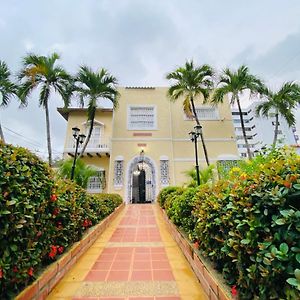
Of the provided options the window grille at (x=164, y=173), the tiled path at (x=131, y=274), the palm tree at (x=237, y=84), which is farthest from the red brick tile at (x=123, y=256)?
the palm tree at (x=237, y=84)

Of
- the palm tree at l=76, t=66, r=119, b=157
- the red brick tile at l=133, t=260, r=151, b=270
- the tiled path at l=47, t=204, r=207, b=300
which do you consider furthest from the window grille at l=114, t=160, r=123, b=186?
the red brick tile at l=133, t=260, r=151, b=270

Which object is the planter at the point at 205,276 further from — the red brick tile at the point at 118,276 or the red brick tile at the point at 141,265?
the red brick tile at the point at 118,276

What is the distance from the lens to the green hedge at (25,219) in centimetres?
153

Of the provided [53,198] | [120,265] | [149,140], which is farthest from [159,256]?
[149,140]

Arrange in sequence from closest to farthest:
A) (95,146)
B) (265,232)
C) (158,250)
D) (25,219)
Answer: (265,232) < (25,219) < (158,250) < (95,146)

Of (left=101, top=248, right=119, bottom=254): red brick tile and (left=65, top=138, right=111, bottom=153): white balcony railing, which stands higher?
→ (left=65, top=138, right=111, bottom=153): white balcony railing

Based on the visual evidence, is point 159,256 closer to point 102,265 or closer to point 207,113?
point 102,265

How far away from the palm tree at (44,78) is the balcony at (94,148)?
8.93 ft

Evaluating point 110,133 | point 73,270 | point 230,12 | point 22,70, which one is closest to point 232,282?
point 73,270

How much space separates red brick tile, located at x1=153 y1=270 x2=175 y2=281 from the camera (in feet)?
8.38

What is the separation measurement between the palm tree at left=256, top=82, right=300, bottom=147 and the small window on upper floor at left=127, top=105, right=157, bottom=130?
277 inches

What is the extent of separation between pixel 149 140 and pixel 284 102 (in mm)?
8458

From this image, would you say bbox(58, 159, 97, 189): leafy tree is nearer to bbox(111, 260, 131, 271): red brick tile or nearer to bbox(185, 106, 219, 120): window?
bbox(111, 260, 131, 271): red brick tile

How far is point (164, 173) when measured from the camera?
41.4ft
